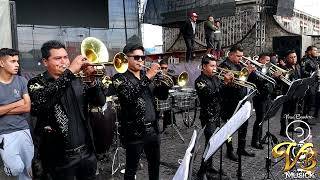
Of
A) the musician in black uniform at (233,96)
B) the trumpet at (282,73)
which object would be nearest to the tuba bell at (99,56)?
the musician in black uniform at (233,96)

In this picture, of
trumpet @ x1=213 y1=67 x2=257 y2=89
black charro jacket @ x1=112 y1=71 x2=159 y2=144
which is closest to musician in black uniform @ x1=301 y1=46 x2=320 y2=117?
trumpet @ x1=213 y1=67 x2=257 y2=89

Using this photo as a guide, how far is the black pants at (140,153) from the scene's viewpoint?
15.6 ft

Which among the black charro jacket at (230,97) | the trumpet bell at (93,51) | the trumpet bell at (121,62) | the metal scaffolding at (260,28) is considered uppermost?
the metal scaffolding at (260,28)

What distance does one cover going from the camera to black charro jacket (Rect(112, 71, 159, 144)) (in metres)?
4.75

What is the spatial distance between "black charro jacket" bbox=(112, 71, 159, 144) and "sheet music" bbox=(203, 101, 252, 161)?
4.38ft

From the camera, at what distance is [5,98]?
15.1 feet

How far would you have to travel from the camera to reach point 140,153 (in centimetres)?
484

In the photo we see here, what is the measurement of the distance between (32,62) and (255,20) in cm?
1290

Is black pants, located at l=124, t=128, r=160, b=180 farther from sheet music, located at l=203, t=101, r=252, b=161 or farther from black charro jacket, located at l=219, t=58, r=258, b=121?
black charro jacket, located at l=219, t=58, r=258, b=121

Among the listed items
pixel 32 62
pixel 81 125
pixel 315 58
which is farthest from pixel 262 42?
pixel 81 125

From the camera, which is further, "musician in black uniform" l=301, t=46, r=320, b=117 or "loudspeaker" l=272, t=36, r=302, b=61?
"loudspeaker" l=272, t=36, r=302, b=61

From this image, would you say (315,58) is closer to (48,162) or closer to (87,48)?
(87,48)

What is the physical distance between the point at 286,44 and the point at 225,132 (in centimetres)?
1510

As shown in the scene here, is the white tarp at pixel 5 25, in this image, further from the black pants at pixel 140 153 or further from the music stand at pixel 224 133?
Result: the music stand at pixel 224 133
